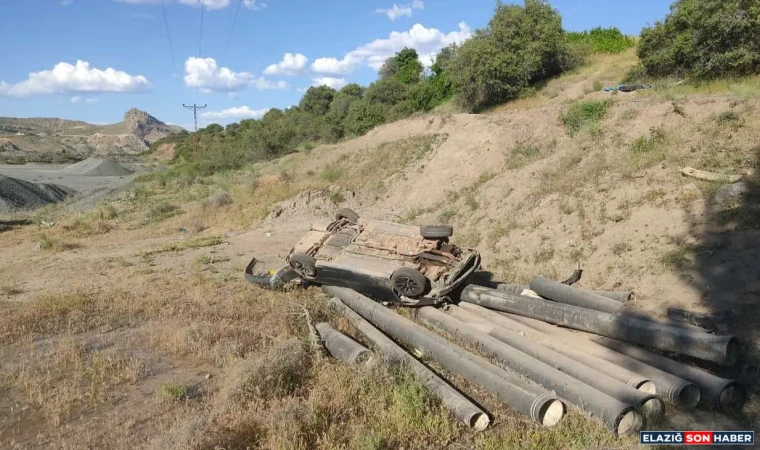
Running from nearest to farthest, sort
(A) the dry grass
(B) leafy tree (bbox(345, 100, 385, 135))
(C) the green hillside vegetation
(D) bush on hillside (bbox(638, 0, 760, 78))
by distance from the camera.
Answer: (A) the dry grass
(D) bush on hillside (bbox(638, 0, 760, 78))
(C) the green hillside vegetation
(B) leafy tree (bbox(345, 100, 385, 135))

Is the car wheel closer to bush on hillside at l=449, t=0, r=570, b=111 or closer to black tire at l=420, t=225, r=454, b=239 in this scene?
black tire at l=420, t=225, r=454, b=239

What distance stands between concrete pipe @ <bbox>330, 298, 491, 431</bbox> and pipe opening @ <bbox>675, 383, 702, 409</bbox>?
181 cm

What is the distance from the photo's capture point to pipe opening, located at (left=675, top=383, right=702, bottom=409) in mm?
4848

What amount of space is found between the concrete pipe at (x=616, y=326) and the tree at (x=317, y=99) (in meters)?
46.1

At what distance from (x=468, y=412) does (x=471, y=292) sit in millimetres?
2902

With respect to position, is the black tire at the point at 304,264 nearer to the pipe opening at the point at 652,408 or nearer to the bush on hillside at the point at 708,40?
the pipe opening at the point at 652,408

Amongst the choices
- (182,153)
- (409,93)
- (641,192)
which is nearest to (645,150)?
(641,192)

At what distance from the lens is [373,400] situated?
5.16m

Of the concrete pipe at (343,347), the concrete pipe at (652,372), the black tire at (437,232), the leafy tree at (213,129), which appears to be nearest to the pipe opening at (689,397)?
the concrete pipe at (652,372)

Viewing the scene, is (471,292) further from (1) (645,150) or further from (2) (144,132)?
(2) (144,132)

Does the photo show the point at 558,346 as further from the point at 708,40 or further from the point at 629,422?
the point at 708,40

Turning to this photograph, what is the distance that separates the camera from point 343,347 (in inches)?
243

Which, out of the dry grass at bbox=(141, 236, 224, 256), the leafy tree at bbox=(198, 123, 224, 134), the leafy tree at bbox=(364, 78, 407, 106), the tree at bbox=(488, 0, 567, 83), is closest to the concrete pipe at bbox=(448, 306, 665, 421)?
the dry grass at bbox=(141, 236, 224, 256)

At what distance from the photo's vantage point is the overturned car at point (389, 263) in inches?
295
